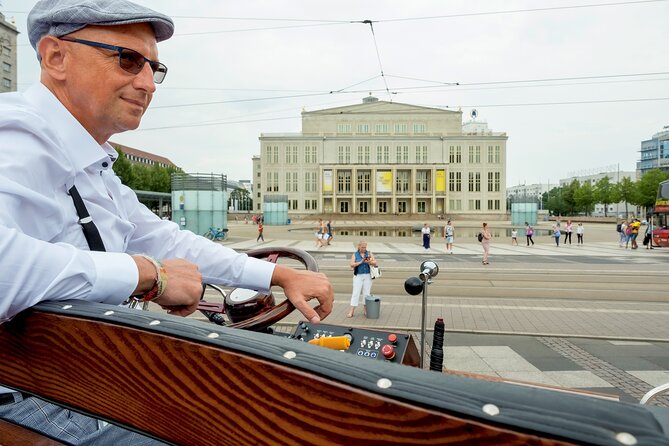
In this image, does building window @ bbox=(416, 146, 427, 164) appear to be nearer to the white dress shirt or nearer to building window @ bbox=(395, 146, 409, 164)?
building window @ bbox=(395, 146, 409, 164)

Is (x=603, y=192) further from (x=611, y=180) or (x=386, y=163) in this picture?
(x=611, y=180)

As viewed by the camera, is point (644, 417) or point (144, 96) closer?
point (644, 417)

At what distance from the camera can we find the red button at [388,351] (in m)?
1.81

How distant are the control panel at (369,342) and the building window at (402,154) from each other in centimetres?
8086

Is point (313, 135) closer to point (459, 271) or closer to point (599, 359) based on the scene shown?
point (459, 271)

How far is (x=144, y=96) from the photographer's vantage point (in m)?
1.51

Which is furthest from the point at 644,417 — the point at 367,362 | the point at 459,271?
the point at 459,271

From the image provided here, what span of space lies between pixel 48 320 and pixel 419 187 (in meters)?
82.9

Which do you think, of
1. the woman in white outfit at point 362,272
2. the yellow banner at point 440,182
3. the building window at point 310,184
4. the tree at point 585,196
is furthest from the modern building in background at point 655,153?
the woman in white outfit at point 362,272

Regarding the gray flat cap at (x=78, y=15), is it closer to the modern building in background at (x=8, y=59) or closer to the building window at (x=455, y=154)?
the modern building in background at (x=8, y=59)

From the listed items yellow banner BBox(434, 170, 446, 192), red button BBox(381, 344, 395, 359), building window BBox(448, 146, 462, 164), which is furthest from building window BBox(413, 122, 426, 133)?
red button BBox(381, 344, 395, 359)

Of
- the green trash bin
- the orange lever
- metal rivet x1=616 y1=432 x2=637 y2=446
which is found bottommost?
the green trash bin

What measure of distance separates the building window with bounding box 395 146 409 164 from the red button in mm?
80988

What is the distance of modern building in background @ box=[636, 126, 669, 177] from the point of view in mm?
109875
